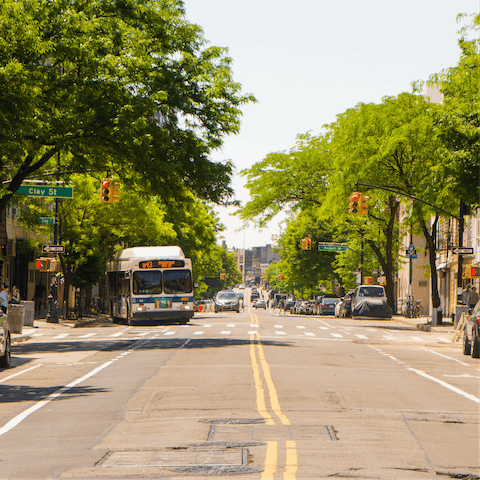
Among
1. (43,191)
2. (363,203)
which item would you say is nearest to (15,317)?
(43,191)

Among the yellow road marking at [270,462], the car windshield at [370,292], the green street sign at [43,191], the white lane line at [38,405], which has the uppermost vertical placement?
the green street sign at [43,191]

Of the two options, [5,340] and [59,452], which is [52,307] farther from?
[59,452]

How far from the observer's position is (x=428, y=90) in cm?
8656

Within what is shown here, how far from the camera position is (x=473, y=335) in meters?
23.2

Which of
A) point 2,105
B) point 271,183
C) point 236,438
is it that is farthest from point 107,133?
point 271,183

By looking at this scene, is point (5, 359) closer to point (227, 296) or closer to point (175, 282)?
point (175, 282)

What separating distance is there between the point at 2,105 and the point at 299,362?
8.82 meters

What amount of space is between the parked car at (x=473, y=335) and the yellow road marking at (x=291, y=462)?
14.0 metres

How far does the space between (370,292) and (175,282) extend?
15.5m

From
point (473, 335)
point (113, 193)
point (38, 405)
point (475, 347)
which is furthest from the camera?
point (113, 193)

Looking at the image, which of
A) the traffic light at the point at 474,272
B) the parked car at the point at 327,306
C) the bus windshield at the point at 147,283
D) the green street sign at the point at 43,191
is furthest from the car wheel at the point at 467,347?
the parked car at the point at 327,306

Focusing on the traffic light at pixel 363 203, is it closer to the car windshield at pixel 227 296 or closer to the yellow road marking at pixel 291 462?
the yellow road marking at pixel 291 462

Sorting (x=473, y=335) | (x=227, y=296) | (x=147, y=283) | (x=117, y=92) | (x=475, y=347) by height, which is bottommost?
(x=475, y=347)

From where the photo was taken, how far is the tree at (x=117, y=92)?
21266 mm
